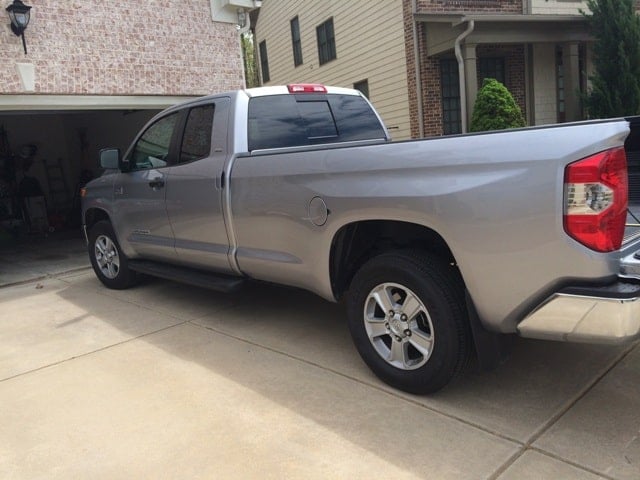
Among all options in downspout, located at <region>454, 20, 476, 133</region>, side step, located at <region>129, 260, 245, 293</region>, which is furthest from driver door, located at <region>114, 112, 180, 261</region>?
downspout, located at <region>454, 20, 476, 133</region>

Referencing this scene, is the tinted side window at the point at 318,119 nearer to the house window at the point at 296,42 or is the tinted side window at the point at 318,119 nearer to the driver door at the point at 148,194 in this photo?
the driver door at the point at 148,194

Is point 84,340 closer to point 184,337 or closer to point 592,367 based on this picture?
point 184,337

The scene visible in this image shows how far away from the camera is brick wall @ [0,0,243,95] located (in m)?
7.32

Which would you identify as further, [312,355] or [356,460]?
[312,355]

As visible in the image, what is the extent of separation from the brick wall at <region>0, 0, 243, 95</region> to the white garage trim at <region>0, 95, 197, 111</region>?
0.09 meters

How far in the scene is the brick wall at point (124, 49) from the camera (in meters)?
7.32

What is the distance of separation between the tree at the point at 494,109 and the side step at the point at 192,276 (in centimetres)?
810

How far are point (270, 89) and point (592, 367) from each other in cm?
322

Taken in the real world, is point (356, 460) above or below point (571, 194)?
below

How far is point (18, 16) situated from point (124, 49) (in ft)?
4.91

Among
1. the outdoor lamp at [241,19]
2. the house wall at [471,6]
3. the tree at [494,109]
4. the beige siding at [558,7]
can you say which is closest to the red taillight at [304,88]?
the outdoor lamp at [241,19]

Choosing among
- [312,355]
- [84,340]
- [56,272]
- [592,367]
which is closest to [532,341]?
[592,367]

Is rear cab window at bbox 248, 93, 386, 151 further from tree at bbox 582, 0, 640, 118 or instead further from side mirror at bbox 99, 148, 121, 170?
tree at bbox 582, 0, 640, 118

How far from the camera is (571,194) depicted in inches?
96.7
